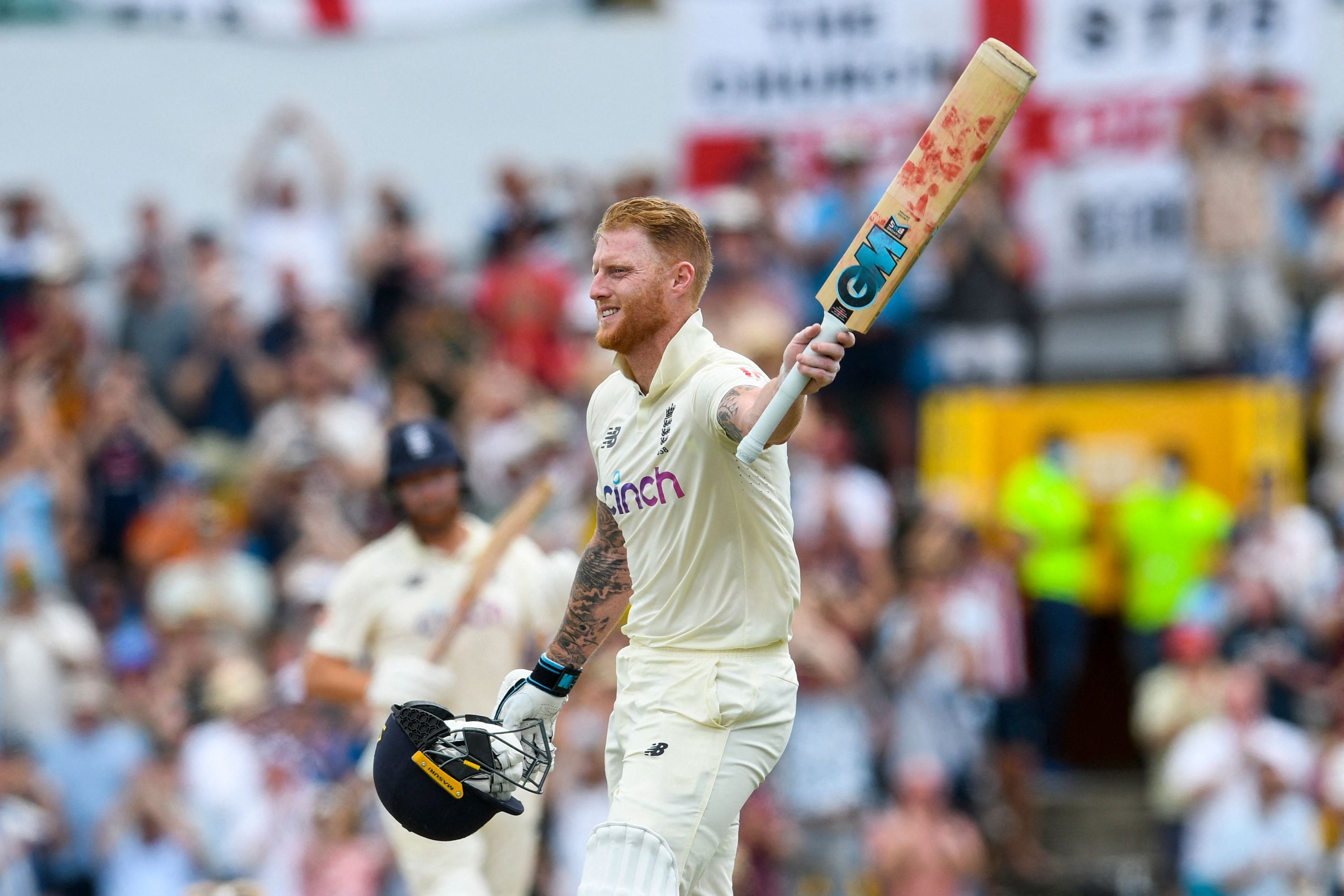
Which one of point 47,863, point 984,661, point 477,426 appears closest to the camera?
point 47,863

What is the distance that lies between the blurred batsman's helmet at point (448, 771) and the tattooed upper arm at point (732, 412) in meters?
1.36

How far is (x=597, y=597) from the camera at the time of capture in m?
6.40

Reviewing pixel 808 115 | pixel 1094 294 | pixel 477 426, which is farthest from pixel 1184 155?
pixel 477 426

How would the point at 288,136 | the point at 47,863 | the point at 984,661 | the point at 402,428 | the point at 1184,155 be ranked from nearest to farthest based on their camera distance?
the point at 402,428, the point at 47,863, the point at 984,661, the point at 1184,155, the point at 288,136

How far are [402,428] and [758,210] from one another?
6.86 metres

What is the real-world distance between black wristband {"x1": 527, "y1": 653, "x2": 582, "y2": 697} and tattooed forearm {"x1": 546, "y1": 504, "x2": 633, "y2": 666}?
18 mm

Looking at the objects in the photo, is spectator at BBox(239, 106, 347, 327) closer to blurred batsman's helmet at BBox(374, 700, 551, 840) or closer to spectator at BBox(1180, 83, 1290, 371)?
spectator at BBox(1180, 83, 1290, 371)

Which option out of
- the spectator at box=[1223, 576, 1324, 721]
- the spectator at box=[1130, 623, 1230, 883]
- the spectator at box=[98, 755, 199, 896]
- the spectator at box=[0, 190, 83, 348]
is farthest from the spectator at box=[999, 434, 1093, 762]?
the spectator at box=[0, 190, 83, 348]

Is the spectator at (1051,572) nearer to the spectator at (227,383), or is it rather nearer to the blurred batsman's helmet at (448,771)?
the spectator at (227,383)

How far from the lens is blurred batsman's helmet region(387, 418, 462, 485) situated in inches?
321

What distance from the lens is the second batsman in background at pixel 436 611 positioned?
8.11 metres

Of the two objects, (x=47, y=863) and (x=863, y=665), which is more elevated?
(x=863, y=665)

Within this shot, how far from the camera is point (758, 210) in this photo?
14703mm

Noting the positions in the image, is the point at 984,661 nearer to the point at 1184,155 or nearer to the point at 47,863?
the point at 1184,155
